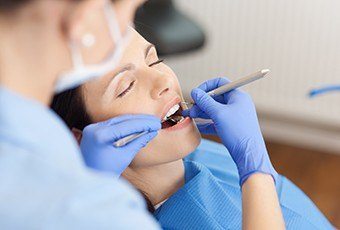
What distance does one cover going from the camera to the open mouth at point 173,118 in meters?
1.57

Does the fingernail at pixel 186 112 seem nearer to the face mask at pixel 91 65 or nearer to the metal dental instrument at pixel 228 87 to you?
the metal dental instrument at pixel 228 87

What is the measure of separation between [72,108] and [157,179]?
0.25 m

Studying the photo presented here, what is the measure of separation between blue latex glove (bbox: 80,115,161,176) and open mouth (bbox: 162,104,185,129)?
132mm

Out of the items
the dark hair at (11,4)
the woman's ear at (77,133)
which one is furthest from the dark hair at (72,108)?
the dark hair at (11,4)

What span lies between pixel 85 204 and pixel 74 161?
8 cm

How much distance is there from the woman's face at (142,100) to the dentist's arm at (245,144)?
0.19ft

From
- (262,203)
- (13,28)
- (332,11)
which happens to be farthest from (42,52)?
(332,11)

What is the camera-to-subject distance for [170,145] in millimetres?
1503

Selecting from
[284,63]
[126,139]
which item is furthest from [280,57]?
[126,139]

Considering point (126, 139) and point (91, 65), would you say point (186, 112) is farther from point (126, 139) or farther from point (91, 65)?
point (91, 65)

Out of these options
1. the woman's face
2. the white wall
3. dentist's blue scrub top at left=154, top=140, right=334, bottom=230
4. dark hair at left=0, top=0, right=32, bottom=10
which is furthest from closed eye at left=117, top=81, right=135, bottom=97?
the white wall

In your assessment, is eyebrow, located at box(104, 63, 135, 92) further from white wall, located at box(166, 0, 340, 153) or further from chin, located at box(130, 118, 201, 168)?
white wall, located at box(166, 0, 340, 153)

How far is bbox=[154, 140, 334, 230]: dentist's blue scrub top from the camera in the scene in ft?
5.11

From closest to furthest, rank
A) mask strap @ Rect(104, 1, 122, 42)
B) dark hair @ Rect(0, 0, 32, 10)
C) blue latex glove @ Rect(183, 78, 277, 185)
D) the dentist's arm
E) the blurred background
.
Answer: dark hair @ Rect(0, 0, 32, 10)
mask strap @ Rect(104, 1, 122, 42)
the dentist's arm
blue latex glove @ Rect(183, 78, 277, 185)
the blurred background
